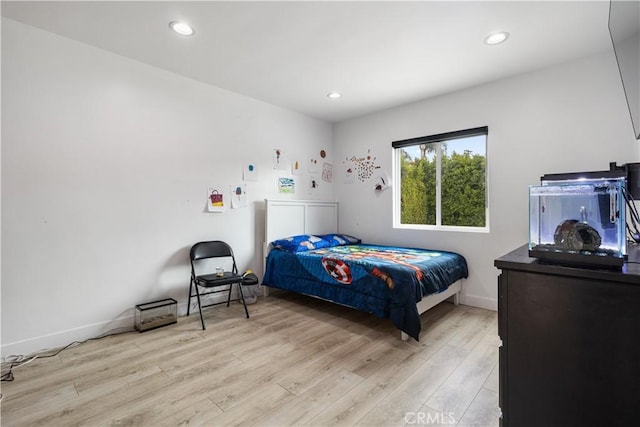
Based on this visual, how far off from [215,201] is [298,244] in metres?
1.05

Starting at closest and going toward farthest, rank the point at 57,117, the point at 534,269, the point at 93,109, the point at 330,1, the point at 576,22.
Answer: the point at 534,269, the point at 330,1, the point at 576,22, the point at 57,117, the point at 93,109

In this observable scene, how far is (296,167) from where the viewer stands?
13.5 ft

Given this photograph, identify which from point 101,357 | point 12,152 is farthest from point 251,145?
point 101,357

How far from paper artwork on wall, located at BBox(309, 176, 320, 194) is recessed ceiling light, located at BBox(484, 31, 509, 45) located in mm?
2593

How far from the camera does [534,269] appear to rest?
95 centimetres

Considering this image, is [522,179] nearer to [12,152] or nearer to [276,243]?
[276,243]

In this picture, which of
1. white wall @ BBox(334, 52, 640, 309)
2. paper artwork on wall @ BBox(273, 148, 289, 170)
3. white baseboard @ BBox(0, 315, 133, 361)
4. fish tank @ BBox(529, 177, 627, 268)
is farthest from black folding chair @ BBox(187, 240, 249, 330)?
fish tank @ BBox(529, 177, 627, 268)

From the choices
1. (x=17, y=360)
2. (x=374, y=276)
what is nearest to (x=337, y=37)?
(x=374, y=276)

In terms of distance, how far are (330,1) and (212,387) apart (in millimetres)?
2547

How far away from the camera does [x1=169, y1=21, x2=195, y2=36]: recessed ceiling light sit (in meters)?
2.17

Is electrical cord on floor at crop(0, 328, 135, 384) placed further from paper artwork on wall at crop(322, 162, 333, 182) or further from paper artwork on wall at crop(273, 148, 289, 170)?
paper artwork on wall at crop(322, 162, 333, 182)

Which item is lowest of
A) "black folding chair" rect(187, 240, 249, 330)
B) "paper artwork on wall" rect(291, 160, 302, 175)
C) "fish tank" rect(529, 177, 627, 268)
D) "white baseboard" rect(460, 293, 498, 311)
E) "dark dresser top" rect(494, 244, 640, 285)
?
"white baseboard" rect(460, 293, 498, 311)

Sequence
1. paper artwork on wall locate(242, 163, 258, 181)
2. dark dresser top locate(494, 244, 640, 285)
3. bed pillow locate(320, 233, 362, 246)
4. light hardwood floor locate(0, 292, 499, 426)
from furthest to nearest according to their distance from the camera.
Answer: bed pillow locate(320, 233, 362, 246) < paper artwork on wall locate(242, 163, 258, 181) < light hardwood floor locate(0, 292, 499, 426) < dark dresser top locate(494, 244, 640, 285)

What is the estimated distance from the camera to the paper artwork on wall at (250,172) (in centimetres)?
353
